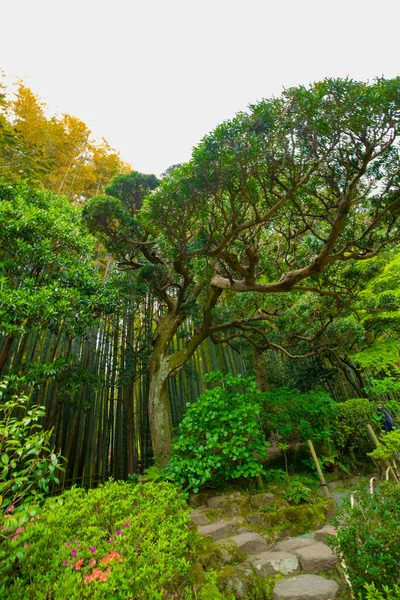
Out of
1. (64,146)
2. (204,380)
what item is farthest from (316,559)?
(64,146)

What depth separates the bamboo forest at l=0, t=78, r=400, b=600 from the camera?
4.14 ft

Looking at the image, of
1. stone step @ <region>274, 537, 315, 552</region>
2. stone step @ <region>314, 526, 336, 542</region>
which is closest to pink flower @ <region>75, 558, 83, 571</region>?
stone step @ <region>274, 537, 315, 552</region>

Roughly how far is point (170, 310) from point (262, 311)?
156 centimetres

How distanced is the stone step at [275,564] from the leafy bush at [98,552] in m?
0.78

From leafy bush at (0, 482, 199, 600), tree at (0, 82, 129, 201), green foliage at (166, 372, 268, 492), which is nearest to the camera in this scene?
leafy bush at (0, 482, 199, 600)

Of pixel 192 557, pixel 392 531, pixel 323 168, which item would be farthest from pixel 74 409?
pixel 323 168

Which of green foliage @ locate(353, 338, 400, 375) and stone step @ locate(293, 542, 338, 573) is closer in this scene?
stone step @ locate(293, 542, 338, 573)

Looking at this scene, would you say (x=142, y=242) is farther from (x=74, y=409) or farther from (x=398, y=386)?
(x=398, y=386)

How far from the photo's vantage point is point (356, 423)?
3.90 meters

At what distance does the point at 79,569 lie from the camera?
3.30 ft

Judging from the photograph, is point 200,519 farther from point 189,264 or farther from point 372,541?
point 189,264

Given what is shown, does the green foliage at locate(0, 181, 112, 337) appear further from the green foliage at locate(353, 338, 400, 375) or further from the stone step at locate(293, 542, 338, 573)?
the green foliage at locate(353, 338, 400, 375)

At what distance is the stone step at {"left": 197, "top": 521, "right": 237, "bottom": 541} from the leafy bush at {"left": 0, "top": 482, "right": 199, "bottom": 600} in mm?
1060

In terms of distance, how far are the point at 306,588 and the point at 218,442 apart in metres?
1.43
